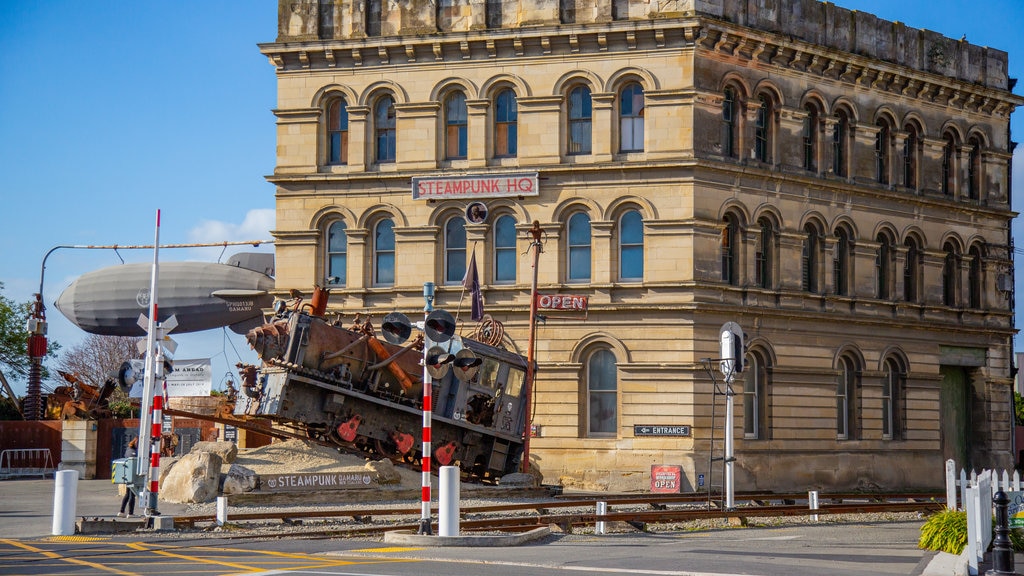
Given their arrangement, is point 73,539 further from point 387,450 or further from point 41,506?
point 387,450

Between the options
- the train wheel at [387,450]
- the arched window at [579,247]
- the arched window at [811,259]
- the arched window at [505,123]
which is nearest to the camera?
the train wheel at [387,450]

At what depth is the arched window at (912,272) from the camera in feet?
157

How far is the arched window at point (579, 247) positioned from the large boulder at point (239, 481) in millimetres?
14305

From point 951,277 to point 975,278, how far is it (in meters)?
1.60

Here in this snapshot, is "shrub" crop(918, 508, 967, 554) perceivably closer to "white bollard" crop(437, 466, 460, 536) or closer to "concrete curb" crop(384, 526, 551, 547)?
"concrete curb" crop(384, 526, 551, 547)

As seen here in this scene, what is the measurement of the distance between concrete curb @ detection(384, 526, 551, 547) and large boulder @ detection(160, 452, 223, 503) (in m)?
8.50

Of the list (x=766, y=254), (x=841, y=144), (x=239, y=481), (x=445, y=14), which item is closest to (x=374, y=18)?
(x=445, y=14)

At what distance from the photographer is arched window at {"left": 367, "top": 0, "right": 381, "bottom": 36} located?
43562 millimetres

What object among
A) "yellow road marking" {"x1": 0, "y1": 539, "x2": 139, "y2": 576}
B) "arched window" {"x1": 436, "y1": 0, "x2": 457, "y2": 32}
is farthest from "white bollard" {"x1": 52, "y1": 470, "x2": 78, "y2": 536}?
"arched window" {"x1": 436, "y1": 0, "x2": 457, "y2": 32}

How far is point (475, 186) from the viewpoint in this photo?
4241cm

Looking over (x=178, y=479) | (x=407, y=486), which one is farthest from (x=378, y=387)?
(x=178, y=479)

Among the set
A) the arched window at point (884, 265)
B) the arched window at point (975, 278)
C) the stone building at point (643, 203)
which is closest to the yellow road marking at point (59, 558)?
the stone building at point (643, 203)

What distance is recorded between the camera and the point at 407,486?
33125 mm

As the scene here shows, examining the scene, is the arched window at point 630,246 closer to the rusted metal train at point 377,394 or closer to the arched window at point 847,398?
the rusted metal train at point 377,394
